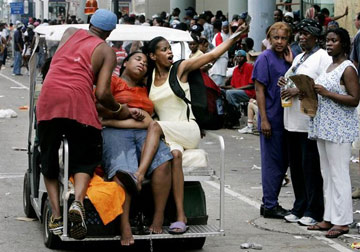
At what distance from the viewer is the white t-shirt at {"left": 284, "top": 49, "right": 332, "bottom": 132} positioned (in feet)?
30.4

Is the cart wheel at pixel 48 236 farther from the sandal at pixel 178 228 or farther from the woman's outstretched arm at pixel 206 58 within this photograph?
the woman's outstretched arm at pixel 206 58

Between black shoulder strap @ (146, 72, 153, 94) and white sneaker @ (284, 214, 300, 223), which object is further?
white sneaker @ (284, 214, 300, 223)

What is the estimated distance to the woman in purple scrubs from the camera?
9.59 metres

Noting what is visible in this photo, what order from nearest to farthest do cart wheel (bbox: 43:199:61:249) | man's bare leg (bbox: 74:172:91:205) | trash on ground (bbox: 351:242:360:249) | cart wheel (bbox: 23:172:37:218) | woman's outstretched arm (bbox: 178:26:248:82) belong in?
man's bare leg (bbox: 74:172:91:205), cart wheel (bbox: 43:199:61:249), woman's outstretched arm (bbox: 178:26:248:82), trash on ground (bbox: 351:242:360:249), cart wheel (bbox: 23:172:37:218)

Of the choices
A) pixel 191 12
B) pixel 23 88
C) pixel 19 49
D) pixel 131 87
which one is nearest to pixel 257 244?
pixel 131 87

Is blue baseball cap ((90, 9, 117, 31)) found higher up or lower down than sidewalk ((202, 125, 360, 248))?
higher up

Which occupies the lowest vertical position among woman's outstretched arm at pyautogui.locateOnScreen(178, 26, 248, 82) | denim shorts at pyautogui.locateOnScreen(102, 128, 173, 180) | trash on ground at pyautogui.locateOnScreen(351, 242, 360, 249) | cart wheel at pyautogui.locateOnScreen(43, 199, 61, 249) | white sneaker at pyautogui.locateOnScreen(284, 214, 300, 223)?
white sneaker at pyautogui.locateOnScreen(284, 214, 300, 223)

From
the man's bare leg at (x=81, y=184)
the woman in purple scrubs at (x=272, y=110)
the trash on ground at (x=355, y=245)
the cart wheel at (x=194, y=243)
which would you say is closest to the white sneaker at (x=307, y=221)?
the woman in purple scrubs at (x=272, y=110)

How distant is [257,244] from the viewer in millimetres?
8562

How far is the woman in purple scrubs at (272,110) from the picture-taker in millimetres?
9586

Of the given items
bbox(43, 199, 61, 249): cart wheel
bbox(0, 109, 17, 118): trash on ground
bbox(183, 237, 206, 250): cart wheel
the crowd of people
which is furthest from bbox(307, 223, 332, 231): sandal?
bbox(0, 109, 17, 118): trash on ground

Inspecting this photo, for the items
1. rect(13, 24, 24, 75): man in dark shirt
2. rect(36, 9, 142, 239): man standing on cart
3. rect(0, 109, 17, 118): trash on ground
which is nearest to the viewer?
rect(36, 9, 142, 239): man standing on cart

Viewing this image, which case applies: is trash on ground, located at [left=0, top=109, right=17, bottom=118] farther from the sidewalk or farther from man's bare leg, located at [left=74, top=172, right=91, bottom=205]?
man's bare leg, located at [left=74, top=172, right=91, bottom=205]

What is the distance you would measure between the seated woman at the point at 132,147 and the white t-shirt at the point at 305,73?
5.42 ft
